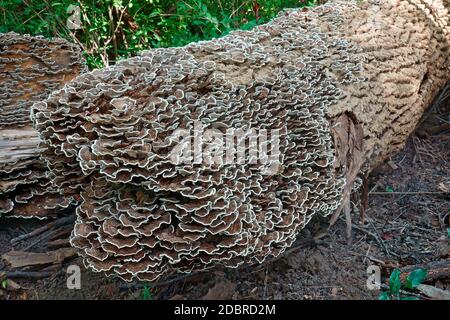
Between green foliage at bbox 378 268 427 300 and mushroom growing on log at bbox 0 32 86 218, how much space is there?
288cm

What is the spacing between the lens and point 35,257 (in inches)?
146

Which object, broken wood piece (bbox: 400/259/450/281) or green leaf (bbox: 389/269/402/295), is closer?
green leaf (bbox: 389/269/402/295)

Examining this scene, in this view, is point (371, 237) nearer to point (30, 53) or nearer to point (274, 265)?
point (274, 265)

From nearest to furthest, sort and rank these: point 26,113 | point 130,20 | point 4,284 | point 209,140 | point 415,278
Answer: point 209,140, point 415,278, point 4,284, point 26,113, point 130,20

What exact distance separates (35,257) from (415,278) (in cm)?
328

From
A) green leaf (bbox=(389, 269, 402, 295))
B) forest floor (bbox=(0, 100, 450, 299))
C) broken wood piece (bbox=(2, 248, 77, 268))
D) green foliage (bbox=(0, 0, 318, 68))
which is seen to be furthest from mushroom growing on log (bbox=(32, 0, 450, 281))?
green foliage (bbox=(0, 0, 318, 68))

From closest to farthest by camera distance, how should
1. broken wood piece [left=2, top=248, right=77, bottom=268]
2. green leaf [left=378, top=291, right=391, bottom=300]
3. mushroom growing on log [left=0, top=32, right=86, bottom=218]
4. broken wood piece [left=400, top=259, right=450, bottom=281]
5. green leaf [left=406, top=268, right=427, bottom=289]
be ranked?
green leaf [left=378, top=291, right=391, bottom=300]
green leaf [left=406, top=268, right=427, bottom=289]
broken wood piece [left=400, top=259, right=450, bottom=281]
broken wood piece [left=2, top=248, right=77, bottom=268]
mushroom growing on log [left=0, top=32, right=86, bottom=218]

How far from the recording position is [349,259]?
12.3 ft

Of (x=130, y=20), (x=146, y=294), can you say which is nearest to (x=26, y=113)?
(x=146, y=294)

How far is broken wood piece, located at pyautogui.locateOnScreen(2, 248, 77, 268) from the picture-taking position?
3.67 m

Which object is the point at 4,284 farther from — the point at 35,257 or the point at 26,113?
the point at 26,113

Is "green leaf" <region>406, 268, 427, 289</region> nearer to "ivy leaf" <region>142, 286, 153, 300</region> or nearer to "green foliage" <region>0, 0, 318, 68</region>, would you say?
"ivy leaf" <region>142, 286, 153, 300</region>

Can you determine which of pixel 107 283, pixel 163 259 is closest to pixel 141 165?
pixel 163 259

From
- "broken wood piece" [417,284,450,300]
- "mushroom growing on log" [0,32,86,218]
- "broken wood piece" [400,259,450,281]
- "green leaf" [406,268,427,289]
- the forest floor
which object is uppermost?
"mushroom growing on log" [0,32,86,218]
